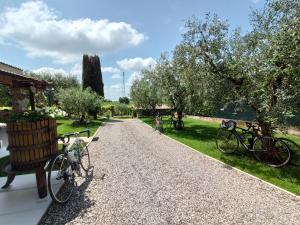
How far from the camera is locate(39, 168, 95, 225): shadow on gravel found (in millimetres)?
3697

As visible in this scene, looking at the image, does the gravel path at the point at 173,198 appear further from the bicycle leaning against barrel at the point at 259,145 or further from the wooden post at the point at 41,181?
the bicycle leaning against barrel at the point at 259,145

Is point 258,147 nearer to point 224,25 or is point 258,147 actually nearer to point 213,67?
point 213,67

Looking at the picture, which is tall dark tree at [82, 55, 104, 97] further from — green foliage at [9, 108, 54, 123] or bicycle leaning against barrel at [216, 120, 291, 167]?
green foliage at [9, 108, 54, 123]

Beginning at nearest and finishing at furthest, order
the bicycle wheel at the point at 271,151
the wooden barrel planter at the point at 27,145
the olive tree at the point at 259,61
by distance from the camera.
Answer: the wooden barrel planter at the point at 27,145 → the olive tree at the point at 259,61 → the bicycle wheel at the point at 271,151

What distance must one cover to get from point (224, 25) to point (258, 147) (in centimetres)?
446

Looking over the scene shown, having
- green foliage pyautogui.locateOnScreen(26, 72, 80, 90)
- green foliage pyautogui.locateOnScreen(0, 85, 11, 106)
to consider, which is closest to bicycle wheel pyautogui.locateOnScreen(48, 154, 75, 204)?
green foliage pyautogui.locateOnScreen(0, 85, 11, 106)

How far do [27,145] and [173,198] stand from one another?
2.79 m

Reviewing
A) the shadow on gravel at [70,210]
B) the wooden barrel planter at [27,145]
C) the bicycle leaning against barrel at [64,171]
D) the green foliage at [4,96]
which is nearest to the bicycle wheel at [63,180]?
the bicycle leaning against barrel at [64,171]

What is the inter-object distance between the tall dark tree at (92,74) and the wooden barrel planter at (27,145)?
91.7ft

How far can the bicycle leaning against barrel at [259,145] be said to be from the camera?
6422 millimetres

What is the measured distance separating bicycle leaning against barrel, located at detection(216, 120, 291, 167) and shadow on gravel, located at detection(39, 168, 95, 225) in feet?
16.1

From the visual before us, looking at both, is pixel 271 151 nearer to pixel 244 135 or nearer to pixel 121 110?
pixel 244 135

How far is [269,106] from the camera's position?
6.33m

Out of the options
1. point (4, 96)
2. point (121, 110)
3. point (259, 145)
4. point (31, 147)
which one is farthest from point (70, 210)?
point (121, 110)
